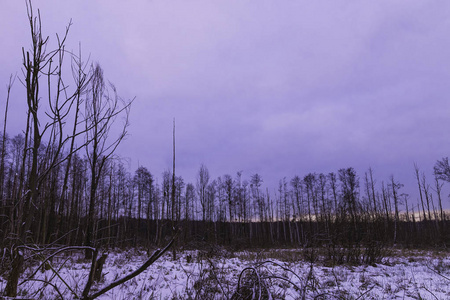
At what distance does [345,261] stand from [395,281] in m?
4.55

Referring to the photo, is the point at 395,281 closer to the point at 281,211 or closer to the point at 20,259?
the point at 20,259

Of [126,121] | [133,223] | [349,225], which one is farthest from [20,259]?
[133,223]

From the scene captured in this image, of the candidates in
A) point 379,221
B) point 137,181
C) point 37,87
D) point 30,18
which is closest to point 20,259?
point 37,87

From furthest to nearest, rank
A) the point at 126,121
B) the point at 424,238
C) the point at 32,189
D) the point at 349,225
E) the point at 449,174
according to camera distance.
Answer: the point at 449,174 < the point at 424,238 < the point at 349,225 < the point at 126,121 < the point at 32,189

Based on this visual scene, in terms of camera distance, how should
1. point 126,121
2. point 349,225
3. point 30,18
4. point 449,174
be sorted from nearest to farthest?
1. point 30,18
2. point 126,121
3. point 349,225
4. point 449,174

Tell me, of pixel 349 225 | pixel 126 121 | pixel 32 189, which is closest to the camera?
pixel 32 189

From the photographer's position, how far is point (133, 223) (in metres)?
45.4

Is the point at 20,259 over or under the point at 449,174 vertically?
under

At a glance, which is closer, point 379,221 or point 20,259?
point 20,259

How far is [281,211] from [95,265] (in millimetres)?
49799

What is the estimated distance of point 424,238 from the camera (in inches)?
1124

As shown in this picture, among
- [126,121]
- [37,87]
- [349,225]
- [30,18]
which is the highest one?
[126,121]

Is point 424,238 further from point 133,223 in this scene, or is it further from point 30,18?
point 133,223

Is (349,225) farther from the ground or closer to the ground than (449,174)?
closer to the ground
